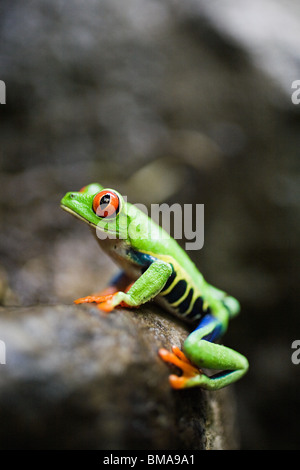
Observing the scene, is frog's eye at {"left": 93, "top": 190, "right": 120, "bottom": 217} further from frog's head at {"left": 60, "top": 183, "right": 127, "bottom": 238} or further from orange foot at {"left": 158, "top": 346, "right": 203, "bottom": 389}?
orange foot at {"left": 158, "top": 346, "right": 203, "bottom": 389}

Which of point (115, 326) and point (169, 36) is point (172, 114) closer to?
point (169, 36)

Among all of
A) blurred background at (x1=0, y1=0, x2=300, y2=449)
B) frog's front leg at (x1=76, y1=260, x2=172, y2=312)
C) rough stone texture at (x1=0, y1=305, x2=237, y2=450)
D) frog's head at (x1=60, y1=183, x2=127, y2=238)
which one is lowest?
rough stone texture at (x1=0, y1=305, x2=237, y2=450)

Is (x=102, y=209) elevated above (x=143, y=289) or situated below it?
above

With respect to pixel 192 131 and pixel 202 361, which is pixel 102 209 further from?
pixel 192 131

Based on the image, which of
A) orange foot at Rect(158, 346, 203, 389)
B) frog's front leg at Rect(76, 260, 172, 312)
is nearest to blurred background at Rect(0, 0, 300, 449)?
frog's front leg at Rect(76, 260, 172, 312)

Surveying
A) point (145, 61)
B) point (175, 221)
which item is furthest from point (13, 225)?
point (145, 61)

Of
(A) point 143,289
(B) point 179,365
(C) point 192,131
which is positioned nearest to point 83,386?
(B) point 179,365
